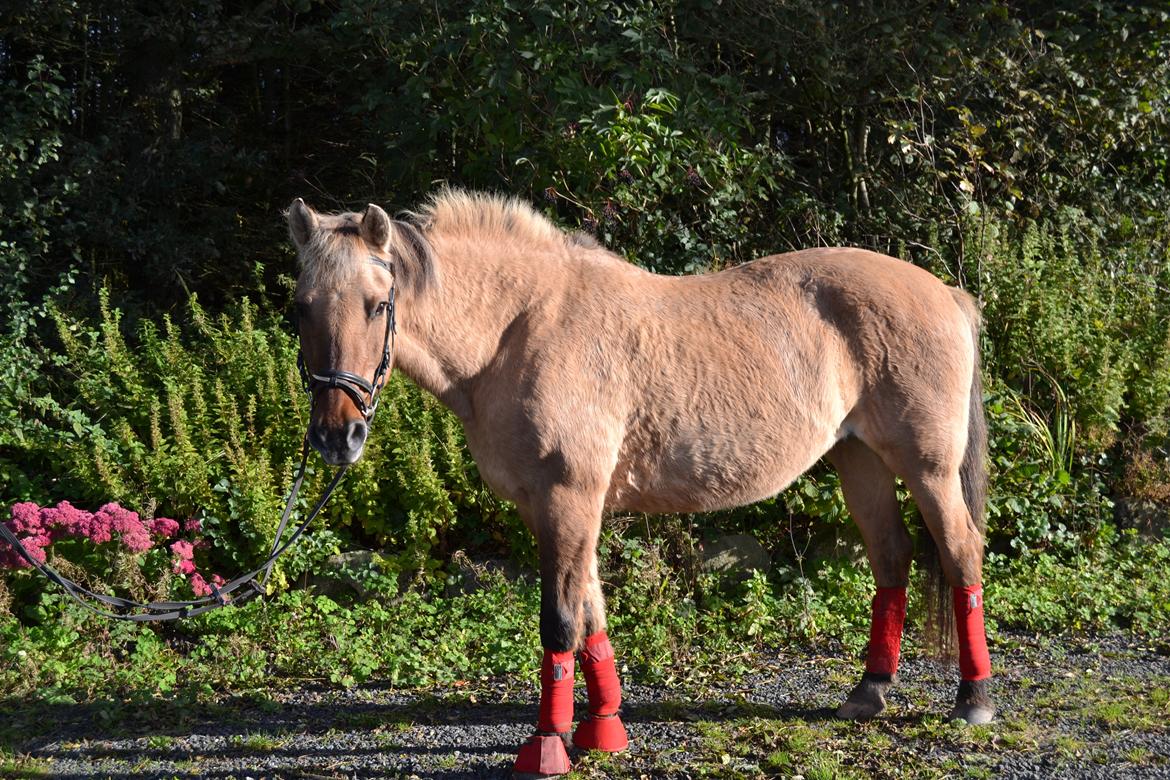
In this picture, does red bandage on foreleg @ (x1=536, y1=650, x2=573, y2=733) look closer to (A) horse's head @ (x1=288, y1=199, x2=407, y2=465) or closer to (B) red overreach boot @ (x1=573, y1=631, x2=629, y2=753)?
(B) red overreach boot @ (x1=573, y1=631, x2=629, y2=753)

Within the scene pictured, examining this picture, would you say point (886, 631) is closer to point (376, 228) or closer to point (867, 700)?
point (867, 700)

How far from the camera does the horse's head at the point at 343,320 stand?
3.37 metres

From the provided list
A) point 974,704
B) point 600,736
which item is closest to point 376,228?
point 600,736

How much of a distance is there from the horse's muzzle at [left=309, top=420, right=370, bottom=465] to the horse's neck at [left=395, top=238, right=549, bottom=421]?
41 centimetres

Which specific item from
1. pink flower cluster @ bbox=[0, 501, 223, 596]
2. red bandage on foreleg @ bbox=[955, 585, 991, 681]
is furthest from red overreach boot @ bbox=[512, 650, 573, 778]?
pink flower cluster @ bbox=[0, 501, 223, 596]

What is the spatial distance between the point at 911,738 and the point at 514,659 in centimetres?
197

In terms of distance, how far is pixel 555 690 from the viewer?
146 inches

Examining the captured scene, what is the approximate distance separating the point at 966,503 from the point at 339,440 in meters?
2.83

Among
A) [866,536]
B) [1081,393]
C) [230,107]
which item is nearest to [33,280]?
[230,107]

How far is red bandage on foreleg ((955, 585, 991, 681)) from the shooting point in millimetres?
4191

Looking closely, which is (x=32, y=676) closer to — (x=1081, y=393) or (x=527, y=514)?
(x=527, y=514)

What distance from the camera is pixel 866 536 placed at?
4461mm

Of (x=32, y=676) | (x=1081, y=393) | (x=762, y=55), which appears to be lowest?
(x=32, y=676)

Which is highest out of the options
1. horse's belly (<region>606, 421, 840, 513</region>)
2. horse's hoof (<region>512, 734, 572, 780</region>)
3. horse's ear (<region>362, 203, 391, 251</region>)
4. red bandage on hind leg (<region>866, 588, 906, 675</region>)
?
horse's ear (<region>362, 203, 391, 251</region>)
